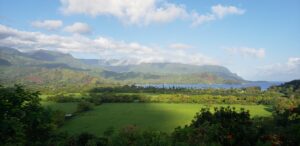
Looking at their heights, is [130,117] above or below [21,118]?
below

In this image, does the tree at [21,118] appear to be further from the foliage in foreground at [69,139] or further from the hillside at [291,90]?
the hillside at [291,90]

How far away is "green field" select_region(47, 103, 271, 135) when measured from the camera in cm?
8138

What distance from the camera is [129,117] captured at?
316 feet

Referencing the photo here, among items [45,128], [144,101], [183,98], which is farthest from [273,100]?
[45,128]

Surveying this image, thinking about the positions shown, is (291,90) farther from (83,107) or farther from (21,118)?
(21,118)

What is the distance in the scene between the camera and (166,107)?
11894 cm

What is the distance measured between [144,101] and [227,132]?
116m

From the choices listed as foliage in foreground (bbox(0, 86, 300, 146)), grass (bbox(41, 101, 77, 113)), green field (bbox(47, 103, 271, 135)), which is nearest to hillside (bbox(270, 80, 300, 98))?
green field (bbox(47, 103, 271, 135))

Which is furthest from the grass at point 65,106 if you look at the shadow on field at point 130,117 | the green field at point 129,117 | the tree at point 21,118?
the tree at point 21,118

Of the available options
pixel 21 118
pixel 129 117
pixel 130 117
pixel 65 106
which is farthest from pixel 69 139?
pixel 65 106

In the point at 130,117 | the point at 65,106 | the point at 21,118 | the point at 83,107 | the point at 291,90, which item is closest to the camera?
the point at 21,118

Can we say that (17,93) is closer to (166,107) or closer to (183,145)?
(183,145)

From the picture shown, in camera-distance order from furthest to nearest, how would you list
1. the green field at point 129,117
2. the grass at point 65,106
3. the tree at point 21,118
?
the grass at point 65,106 < the green field at point 129,117 < the tree at point 21,118

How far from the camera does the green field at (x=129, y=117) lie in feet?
267
